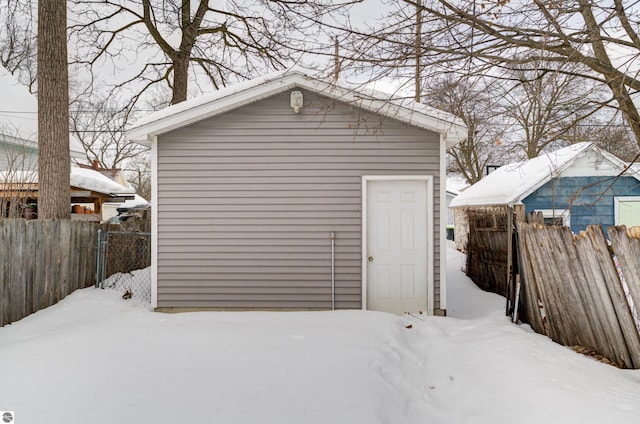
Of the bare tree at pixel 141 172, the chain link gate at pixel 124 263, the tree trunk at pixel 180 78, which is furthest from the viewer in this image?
the bare tree at pixel 141 172

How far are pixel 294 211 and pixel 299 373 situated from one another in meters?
3.06

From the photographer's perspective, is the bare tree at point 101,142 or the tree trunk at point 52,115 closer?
the tree trunk at point 52,115

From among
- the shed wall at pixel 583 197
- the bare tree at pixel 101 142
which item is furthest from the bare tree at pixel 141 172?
the shed wall at pixel 583 197

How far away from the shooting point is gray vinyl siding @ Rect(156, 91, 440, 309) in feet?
21.0

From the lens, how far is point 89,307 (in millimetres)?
6418

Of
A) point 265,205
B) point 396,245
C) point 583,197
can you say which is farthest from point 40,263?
point 583,197

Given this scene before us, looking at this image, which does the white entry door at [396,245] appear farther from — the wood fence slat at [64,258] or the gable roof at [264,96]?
the wood fence slat at [64,258]

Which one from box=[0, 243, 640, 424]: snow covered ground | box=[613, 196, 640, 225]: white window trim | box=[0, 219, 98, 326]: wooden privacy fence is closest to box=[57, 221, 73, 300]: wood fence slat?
box=[0, 219, 98, 326]: wooden privacy fence

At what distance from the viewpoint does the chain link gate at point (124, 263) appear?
7.51 metres

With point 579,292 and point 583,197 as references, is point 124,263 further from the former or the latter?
point 583,197

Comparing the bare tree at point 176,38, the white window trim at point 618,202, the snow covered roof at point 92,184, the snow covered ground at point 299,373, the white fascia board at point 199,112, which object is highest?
the bare tree at point 176,38

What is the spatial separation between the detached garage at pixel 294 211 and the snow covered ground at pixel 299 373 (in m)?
0.72

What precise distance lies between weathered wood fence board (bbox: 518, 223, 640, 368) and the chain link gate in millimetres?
6064

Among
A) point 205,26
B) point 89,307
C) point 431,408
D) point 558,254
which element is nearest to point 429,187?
point 558,254
